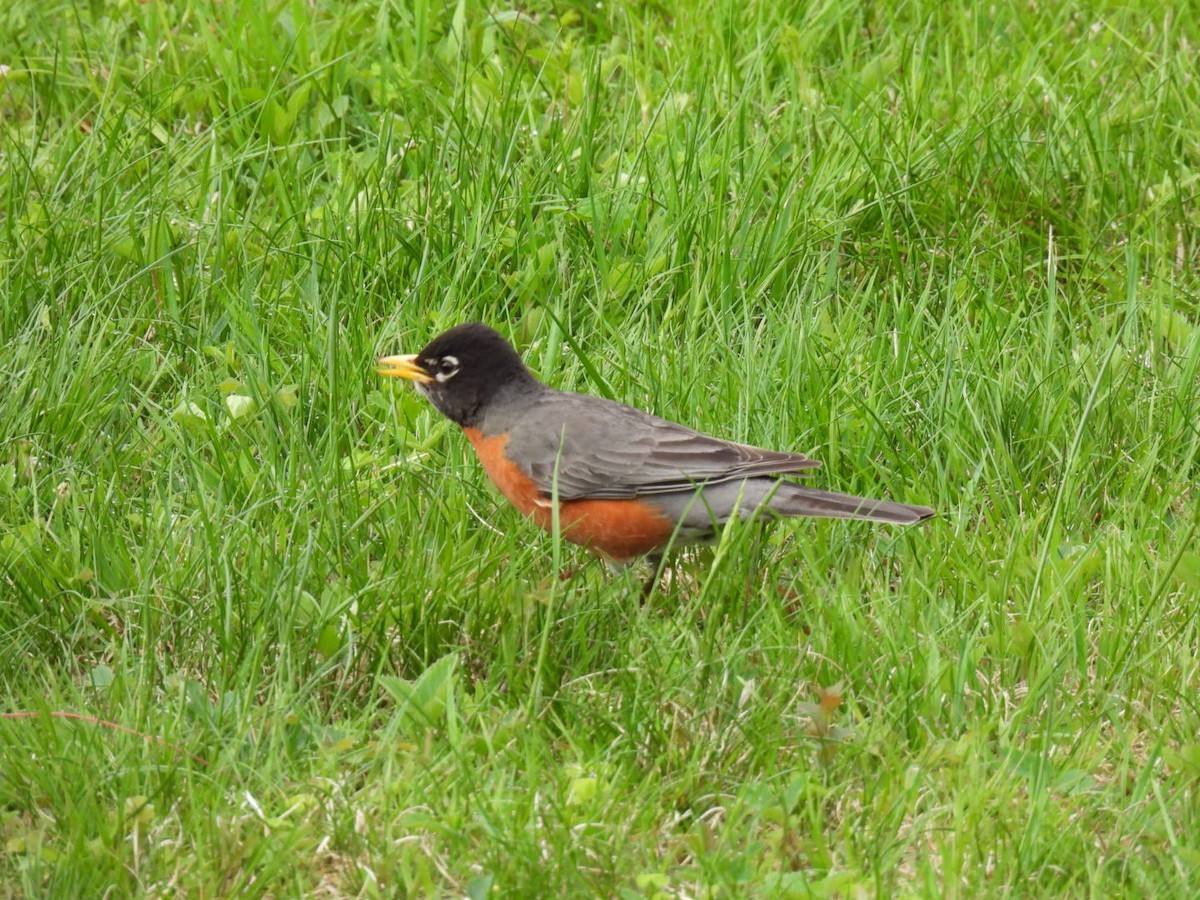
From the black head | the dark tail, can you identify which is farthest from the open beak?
the dark tail

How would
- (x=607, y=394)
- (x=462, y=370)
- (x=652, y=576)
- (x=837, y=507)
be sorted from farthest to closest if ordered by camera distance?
(x=607, y=394) → (x=462, y=370) → (x=652, y=576) → (x=837, y=507)

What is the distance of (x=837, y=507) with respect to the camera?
4.00 metres

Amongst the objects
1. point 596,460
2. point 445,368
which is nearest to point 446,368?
point 445,368

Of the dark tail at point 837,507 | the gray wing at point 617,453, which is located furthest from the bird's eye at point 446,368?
the dark tail at point 837,507

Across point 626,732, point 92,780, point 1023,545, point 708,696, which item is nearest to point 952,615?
point 1023,545

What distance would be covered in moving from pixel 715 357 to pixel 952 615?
1.35 meters

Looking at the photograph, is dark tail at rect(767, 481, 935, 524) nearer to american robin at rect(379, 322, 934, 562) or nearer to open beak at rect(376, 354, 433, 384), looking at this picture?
american robin at rect(379, 322, 934, 562)

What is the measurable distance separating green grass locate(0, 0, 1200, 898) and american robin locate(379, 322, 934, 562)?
125 mm

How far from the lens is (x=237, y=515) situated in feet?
13.5

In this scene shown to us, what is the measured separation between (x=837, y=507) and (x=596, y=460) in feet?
2.27

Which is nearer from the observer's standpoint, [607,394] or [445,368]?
[445,368]

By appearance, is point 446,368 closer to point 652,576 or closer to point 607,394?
point 607,394

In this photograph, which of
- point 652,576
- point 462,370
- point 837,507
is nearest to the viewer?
point 837,507

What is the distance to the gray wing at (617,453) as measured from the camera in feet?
13.9
